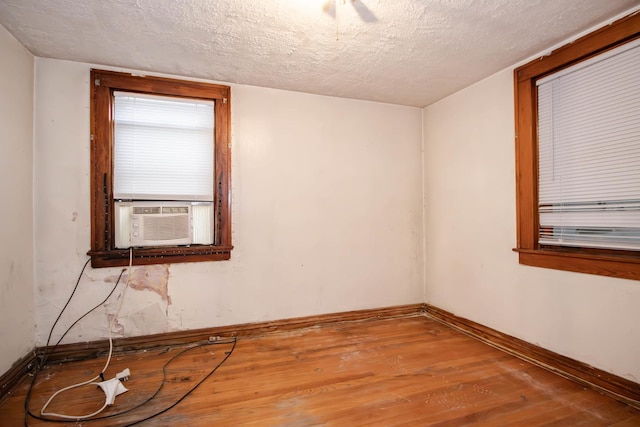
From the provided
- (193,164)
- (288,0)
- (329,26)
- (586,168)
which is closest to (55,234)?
(193,164)

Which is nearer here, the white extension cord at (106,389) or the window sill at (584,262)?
the white extension cord at (106,389)

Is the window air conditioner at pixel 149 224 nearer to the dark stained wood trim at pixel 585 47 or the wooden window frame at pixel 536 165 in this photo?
the wooden window frame at pixel 536 165

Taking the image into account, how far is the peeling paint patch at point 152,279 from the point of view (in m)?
2.52

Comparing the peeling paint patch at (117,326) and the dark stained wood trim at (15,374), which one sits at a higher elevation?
the peeling paint patch at (117,326)

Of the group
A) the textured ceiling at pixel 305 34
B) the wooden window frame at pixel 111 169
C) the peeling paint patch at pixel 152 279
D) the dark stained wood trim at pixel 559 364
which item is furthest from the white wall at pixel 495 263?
the peeling paint patch at pixel 152 279

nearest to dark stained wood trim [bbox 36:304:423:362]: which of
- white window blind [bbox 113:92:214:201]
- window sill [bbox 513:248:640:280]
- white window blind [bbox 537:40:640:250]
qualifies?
white window blind [bbox 113:92:214:201]

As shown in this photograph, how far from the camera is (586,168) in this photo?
2.03m

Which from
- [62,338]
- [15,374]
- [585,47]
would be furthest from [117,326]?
[585,47]

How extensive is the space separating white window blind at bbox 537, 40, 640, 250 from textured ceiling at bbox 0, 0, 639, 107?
33 cm

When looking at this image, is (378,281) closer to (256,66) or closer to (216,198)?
(216,198)

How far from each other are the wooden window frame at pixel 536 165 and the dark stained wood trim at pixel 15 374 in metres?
3.67

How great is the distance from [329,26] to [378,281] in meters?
2.44

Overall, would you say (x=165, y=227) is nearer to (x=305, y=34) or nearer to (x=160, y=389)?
(x=160, y=389)

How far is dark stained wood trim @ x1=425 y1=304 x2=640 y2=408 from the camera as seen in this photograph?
178 cm
